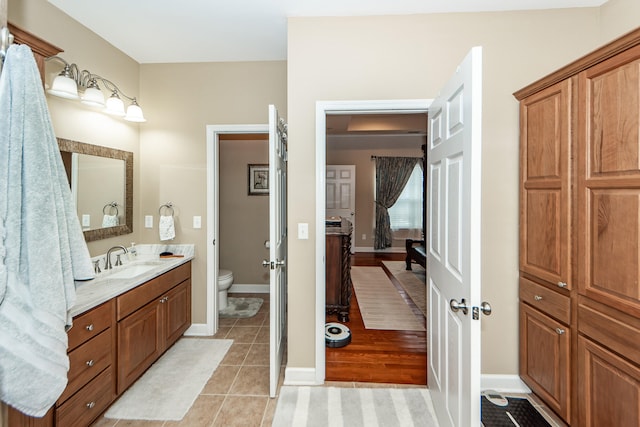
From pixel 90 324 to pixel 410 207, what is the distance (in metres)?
6.76

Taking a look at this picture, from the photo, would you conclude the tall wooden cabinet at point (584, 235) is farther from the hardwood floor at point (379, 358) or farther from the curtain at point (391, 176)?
the curtain at point (391, 176)

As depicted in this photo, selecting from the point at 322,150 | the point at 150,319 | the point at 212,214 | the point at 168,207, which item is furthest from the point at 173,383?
the point at 322,150

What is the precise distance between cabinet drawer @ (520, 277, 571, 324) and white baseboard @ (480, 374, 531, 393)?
0.58m

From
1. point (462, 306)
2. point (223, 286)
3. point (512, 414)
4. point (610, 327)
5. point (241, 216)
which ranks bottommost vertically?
point (512, 414)

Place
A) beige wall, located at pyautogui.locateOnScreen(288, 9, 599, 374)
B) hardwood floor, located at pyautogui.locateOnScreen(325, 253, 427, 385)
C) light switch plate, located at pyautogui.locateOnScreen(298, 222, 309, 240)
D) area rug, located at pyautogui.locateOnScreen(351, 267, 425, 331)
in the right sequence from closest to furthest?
beige wall, located at pyautogui.locateOnScreen(288, 9, 599, 374) → light switch plate, located at pyautogui.locateOnScreen(298, 222, 309, 240) → hardwood floor, located at pyautogui.locateOnScreen(325, 253, 427, 385) → area rug, located at pyautogui.locateOnScreen(351, 267, 425, 331)

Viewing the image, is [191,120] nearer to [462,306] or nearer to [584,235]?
[462,306]

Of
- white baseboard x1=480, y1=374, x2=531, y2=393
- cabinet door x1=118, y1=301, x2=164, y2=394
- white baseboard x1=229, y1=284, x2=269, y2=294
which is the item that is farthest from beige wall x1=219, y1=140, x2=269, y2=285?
white baseboard x1=480, y1=374, x2=531, y2=393

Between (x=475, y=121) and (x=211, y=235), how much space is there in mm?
2506

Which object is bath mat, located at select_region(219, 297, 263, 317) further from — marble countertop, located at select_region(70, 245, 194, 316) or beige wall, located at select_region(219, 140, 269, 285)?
marble countertop, located at select_region(70, 245, 194, 316)

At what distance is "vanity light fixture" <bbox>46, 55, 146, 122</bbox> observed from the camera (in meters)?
1.88

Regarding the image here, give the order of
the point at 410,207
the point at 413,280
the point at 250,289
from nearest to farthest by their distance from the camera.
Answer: the point at 250,289
the point at 413,280
the point at 410,207

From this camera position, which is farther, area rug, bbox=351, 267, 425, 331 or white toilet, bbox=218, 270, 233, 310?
white toilet, bbox=218, 270, 233, 310

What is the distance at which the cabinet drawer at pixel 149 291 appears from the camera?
1.92m

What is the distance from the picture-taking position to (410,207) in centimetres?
732
